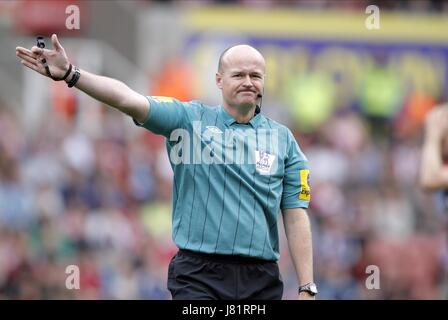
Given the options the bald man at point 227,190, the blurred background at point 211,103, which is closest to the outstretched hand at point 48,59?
the bald man at point 227,190

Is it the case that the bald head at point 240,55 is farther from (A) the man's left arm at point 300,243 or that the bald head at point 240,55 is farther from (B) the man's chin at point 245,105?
(A) the man's left arm at point 300,243

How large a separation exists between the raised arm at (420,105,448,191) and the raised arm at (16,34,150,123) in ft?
7.45

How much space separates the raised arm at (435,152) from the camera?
9016 mm

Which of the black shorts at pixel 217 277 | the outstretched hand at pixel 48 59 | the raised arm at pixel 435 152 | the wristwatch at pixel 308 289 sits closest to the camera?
the outstretched hand at pixel 48 59

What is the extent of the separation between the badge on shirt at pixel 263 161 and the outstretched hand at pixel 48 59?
4.37 ft

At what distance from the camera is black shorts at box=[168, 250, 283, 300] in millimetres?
8062

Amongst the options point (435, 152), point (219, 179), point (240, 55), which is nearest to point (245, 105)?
point (240, 55)

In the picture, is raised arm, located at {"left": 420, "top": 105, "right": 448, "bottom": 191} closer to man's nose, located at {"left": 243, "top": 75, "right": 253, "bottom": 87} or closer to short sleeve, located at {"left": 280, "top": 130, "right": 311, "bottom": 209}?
short sleeve, located at {"left": 280, "top": 130, "right": 311, "bottom": 209}

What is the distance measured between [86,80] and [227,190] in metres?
1.12

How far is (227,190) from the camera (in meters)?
8.07

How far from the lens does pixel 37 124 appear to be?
2348cm

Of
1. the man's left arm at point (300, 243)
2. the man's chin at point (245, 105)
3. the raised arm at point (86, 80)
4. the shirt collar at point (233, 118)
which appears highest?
the raised arm at point (86, 80)

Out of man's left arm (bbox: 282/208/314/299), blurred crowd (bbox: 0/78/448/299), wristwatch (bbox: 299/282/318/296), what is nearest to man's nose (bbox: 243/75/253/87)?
man's left arm (bbox: 282/208/314/299)

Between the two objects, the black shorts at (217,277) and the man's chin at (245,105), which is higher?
the man's chin at (245,105)
